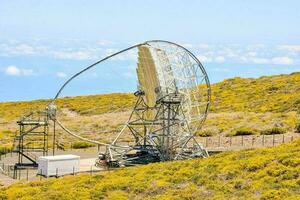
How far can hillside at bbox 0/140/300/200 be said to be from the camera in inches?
1276

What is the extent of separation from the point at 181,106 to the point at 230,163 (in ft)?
40.8

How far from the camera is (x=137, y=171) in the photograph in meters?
42.1

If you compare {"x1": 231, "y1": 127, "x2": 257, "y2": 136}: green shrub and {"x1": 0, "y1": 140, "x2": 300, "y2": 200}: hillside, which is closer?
{"x1": 0, "y1": 140, "x2": 300, "y2": 200}: hillside

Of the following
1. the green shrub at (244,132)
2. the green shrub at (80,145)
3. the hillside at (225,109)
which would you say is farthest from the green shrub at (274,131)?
the green shrub at (80,145)

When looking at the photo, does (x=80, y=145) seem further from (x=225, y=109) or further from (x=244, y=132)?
(x=225, y=109)

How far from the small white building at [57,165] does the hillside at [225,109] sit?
24526 millimetres

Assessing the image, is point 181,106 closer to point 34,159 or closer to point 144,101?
point 144,101

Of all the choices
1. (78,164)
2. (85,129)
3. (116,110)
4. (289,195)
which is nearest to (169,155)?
(78,164)

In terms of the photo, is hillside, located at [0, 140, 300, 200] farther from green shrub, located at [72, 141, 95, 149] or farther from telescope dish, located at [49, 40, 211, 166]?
green shrub, located at [72, 141, 95, 149]

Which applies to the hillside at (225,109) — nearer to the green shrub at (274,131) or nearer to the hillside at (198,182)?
the green shrub at (274,131)

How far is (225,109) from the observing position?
306ft

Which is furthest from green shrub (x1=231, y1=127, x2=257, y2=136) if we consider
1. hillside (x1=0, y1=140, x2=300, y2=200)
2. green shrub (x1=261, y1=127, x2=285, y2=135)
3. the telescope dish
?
hillside (x1=0, y1=140, x2=300, y2=200)

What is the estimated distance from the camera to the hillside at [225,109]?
75.0m

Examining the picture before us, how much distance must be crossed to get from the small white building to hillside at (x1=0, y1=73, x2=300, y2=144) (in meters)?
24.5
